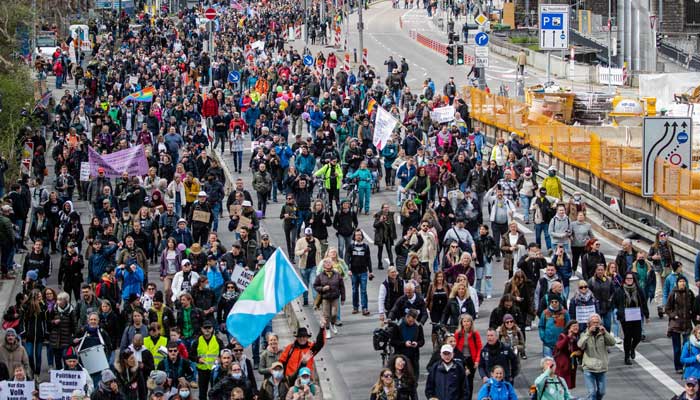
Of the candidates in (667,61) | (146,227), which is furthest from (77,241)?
(667,61)

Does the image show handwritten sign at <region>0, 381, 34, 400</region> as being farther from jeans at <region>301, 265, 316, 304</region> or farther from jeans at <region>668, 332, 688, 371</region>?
jeans at <region>668, 332, 688, 371</region>

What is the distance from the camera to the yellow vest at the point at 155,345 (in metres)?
18.8

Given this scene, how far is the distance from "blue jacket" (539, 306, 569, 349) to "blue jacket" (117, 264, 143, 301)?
6.11 meters

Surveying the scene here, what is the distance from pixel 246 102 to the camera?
42.9 meters

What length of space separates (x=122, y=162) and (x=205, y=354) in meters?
13.0

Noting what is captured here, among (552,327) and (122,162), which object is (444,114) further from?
(552,327)

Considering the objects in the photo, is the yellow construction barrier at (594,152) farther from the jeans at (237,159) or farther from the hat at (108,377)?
the hat at (108,377)

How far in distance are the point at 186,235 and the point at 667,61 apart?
2104 inches

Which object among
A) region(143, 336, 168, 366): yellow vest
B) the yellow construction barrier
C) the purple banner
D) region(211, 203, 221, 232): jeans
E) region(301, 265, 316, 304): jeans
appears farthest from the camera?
the purple banner

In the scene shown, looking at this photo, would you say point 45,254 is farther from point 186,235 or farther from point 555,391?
point 555,391

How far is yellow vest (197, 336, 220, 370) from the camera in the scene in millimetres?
18750

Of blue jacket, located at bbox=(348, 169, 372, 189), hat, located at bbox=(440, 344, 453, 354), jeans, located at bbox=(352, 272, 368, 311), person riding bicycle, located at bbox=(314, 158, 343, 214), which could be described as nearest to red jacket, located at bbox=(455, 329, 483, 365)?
hat, located at bbox=(440, 344, 453, 354)

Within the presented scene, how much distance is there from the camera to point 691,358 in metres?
18.1

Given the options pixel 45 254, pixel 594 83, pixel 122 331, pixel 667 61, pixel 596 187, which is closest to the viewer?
pixel 122 331
